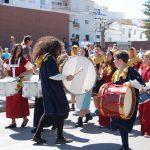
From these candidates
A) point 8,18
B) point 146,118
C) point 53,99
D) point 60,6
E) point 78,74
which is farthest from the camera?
point 60,6

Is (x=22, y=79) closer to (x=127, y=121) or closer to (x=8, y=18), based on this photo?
(x=127, y=121)

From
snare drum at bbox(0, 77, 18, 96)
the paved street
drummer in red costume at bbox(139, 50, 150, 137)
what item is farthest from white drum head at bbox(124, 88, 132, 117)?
snare drum at bbox(0, 77, 18, 96)

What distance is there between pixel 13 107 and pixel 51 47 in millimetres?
1960

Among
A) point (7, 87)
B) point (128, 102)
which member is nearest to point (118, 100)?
point (128, 102)

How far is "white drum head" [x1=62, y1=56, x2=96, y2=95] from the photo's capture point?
22.3 feet

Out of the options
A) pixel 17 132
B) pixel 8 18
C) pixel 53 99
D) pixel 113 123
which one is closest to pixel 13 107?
pixel 17 132

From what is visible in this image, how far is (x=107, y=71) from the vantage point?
8.43 m

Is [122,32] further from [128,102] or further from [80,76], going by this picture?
[128,102]

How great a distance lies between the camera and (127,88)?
5.82m

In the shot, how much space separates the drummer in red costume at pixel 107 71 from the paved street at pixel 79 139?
0.51ft

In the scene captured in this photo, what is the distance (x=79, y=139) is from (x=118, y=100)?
1782 millimetres

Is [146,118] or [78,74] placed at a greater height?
[78,74]

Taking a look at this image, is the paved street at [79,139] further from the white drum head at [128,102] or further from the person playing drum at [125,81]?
the white drum head at [128,102]

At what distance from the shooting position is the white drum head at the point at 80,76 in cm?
680
